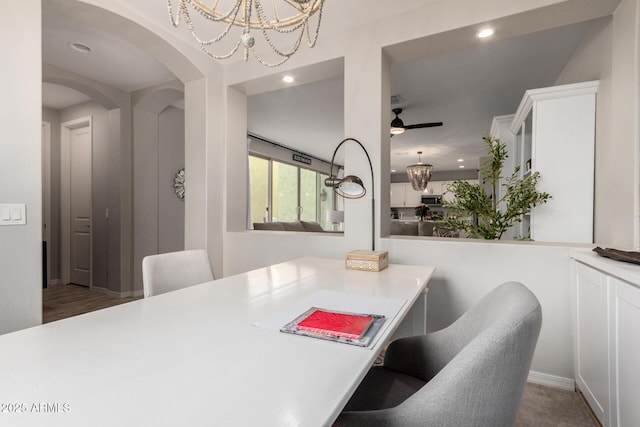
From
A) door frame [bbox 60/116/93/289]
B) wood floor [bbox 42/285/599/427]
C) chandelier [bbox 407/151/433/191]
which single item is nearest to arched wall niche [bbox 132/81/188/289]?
door frame [bbox 60/116/93/289]

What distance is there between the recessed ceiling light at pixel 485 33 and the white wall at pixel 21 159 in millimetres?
2654

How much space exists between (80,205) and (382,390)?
5.01 m

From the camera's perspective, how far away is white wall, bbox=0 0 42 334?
1625 millimetres

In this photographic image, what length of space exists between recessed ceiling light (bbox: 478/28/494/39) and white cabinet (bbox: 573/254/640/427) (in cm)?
152

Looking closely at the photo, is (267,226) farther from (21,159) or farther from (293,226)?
(21,159)

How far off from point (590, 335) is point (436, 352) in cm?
100

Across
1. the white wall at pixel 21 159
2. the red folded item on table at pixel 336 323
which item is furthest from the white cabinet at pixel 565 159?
the white wall at pixel 21 159

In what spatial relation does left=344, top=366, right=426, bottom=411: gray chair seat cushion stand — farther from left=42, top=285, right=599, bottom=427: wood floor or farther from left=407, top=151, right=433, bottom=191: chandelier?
left=407, top=151, right=433, bottom=191: chandelier

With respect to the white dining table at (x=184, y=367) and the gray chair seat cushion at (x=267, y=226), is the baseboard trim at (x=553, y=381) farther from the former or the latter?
the gray chair seat cushion at (x=267, y=226)

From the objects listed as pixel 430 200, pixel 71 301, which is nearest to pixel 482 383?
pixel 71 301

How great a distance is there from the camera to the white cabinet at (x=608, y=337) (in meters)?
1.16

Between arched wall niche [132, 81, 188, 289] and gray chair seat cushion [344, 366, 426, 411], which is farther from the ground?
arched wall niche [132, 81, 188, 289]

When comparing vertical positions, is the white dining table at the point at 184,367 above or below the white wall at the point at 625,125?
below

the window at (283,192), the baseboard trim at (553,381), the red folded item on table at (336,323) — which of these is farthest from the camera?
the window at (283,192)
